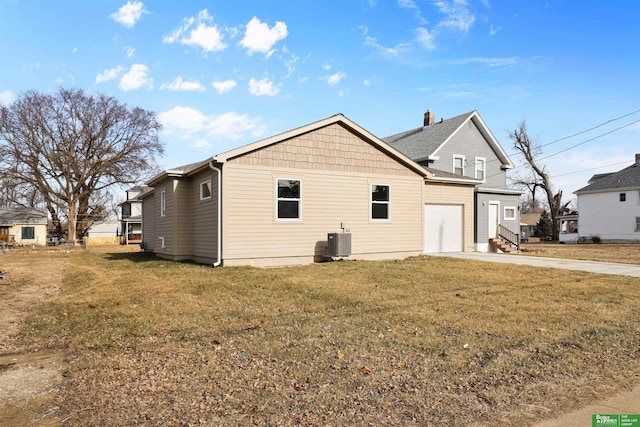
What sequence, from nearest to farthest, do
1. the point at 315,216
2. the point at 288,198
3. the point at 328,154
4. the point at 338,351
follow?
the point at 338,351 → the point at 288,198 → the point at 315,216 → the point at 328,154

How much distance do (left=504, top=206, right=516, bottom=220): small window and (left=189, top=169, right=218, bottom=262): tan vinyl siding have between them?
17204 mm

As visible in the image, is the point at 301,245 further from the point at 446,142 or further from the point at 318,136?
the point at 446,142

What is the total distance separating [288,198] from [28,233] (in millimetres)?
44340

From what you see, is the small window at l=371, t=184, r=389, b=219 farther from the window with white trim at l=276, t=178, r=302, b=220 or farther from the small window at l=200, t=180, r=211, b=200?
the small window at l=200, t=180, r=211, b=200

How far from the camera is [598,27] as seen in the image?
15.9m

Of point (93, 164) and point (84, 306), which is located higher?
point (93, 164)

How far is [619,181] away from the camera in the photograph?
37125 millimetres

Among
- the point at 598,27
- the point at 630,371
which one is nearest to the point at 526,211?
the point at 598,27

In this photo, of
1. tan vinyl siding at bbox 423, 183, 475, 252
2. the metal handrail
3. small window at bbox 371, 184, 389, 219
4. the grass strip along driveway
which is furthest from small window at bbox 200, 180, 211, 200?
the metal handrail

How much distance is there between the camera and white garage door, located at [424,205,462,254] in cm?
1775

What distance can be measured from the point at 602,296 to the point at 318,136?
9133mm

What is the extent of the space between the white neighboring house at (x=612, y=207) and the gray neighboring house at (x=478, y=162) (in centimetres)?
1773

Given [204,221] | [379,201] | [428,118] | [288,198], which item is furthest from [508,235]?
[204,221]

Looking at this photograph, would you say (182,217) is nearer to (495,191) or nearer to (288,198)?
(288,198)
